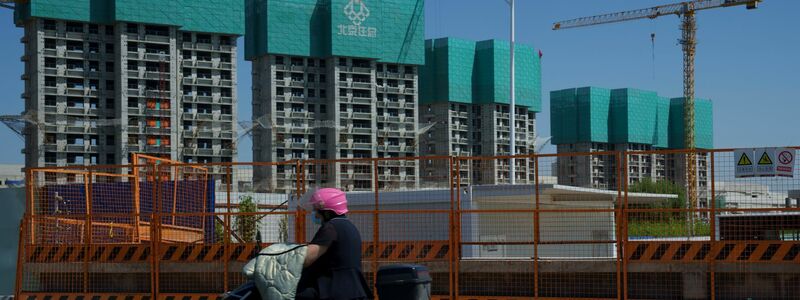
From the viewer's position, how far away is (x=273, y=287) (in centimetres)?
787

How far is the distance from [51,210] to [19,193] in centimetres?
196

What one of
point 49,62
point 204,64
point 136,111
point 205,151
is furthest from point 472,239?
point 204,64

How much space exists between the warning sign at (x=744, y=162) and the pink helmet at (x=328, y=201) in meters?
8.44

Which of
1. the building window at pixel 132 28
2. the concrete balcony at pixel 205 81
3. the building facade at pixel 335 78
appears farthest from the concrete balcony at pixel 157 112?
the building facade at pixel 335 78

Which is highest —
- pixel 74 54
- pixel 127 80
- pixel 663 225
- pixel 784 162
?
pixel 74 54

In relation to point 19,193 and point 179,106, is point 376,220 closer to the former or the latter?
point 19,193

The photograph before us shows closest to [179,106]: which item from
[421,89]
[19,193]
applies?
[421,89]

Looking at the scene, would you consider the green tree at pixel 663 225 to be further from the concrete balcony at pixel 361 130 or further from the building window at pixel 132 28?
the concrete balcony at pixel 361 130

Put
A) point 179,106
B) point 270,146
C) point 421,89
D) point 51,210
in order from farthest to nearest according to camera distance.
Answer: point 421,89
point 270,146
point 179,106
point 51,210

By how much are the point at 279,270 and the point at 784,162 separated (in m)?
9.19

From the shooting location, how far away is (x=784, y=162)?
48.4 ft

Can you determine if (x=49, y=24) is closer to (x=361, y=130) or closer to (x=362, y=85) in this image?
(x=362, y=85)

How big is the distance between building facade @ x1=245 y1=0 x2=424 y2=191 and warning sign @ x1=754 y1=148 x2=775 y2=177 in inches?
3443

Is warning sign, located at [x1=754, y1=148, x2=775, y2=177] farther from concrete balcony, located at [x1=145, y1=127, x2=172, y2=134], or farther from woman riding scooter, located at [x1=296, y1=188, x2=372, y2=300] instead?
concrete balcony, located at [x1=145, y1=127, x2=172, y2=134]
